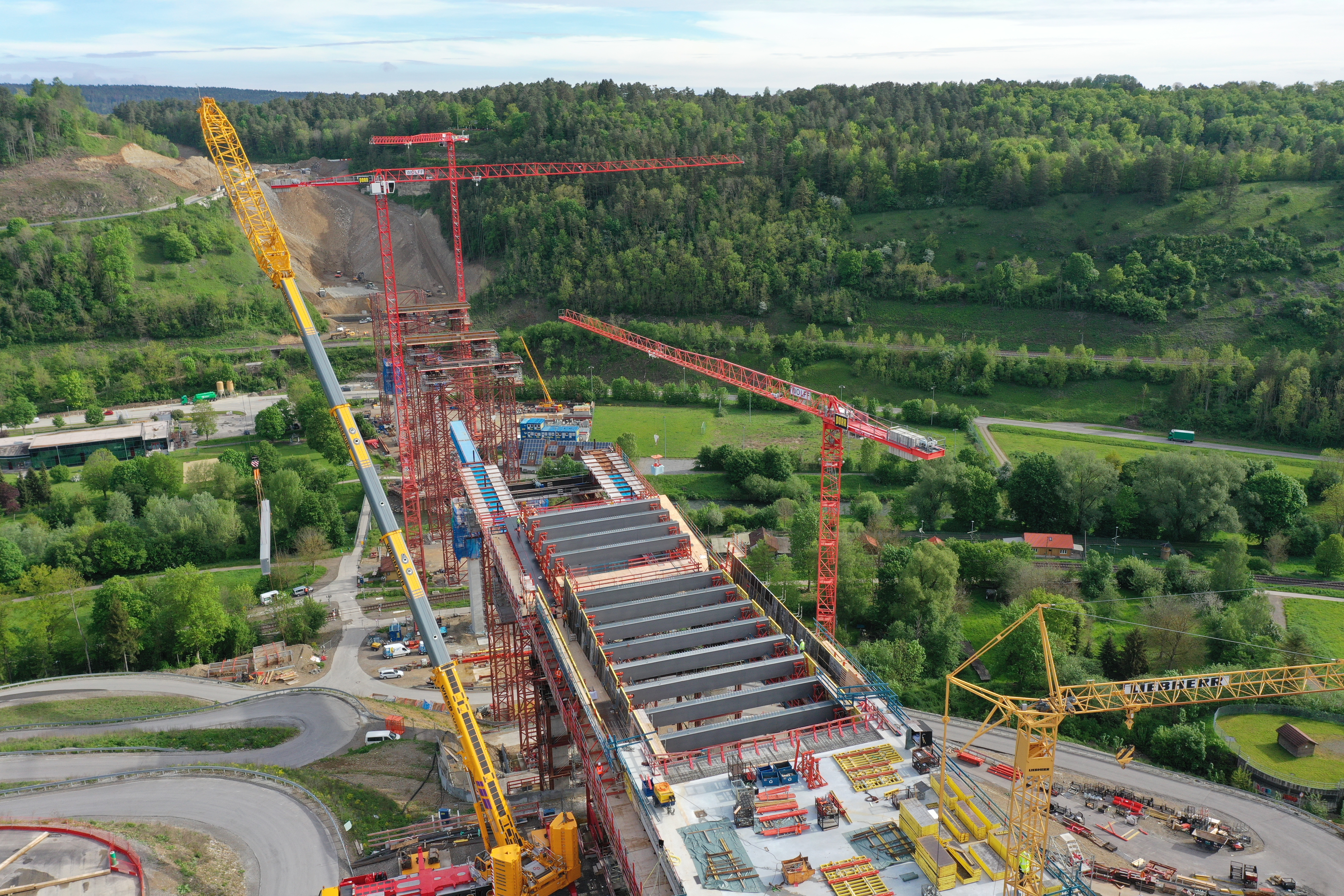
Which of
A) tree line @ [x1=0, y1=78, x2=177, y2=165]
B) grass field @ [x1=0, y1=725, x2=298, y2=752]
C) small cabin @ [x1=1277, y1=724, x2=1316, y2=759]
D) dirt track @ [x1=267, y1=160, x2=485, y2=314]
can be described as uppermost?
tree line @ [x1=0, y1=78, x2=177, y2=165]

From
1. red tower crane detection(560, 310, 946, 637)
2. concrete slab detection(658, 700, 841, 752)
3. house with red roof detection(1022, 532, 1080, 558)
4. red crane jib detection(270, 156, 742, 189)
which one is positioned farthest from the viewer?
red crane jib detection(270, 156, 742, 189)

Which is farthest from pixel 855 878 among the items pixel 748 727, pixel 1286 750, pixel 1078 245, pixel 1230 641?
pixel 1078 245

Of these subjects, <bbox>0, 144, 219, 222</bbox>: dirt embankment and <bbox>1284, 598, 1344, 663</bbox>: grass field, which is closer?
<bbox>1284, 598, 1344, 663</bbox>: grass field

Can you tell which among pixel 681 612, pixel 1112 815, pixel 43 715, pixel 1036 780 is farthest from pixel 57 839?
pixel 1112 815

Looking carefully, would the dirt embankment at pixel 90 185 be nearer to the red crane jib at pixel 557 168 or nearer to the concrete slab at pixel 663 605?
the red crane jib at pixel 557 168

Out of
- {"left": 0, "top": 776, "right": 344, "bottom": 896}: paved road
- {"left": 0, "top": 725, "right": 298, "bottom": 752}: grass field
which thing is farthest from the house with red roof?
{"left": 0, "top": 776, "right": 344, "bottom": 896}: paved road

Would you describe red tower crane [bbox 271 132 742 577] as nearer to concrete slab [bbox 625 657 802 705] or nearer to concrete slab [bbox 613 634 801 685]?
concrete slab [bbox 613 634 801 685]
